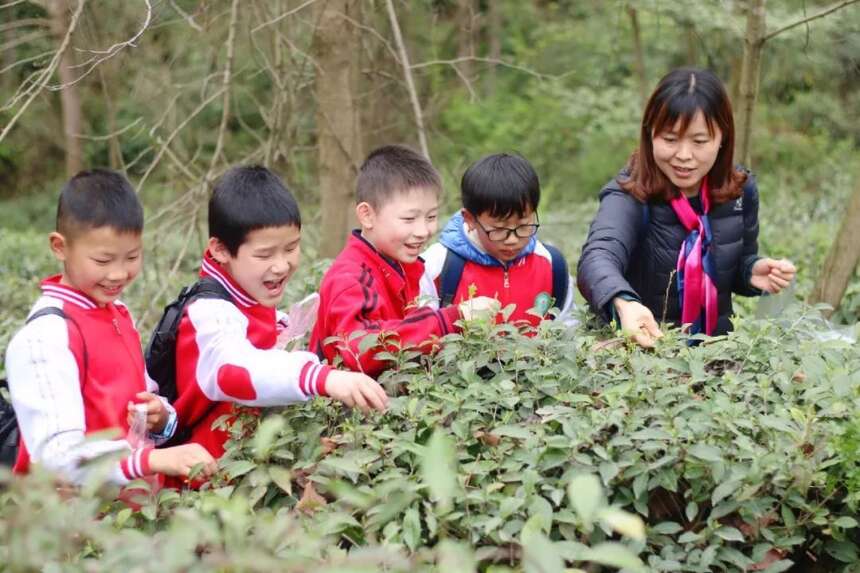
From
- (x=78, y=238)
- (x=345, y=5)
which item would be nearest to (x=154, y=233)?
(x=345, y=5)

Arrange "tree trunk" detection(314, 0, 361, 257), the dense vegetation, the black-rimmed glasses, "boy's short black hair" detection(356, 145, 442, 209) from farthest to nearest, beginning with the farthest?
"tree trunk" detection(314, 0, 361, 257) → the black-rimmed glasses → "boy's short black hair" detection(356, 145, 442, 209) → the dense vegetation

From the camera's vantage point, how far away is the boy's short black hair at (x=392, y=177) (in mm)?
3486

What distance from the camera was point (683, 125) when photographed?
12.0 ft

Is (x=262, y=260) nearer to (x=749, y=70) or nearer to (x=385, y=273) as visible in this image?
(x=385, y=273)

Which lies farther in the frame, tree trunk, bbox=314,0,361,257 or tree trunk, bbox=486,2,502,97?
tree trunk, bbox=486,2,502,97

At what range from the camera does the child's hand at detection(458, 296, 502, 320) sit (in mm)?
3004

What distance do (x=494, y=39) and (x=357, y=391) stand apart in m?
16.2

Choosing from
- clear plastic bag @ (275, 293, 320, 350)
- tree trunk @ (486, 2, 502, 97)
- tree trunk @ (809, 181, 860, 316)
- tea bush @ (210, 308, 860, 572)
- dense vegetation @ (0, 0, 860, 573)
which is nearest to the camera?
dense vegetation @ (0, 0, 860, 573)

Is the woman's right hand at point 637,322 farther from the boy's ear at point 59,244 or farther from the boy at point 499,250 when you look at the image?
the boy's ear at point 59,244

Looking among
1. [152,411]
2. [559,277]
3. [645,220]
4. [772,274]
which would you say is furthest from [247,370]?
→ [772,274]

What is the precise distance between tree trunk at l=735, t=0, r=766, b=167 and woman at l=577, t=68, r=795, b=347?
1.93 m

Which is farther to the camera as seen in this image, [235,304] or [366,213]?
[366,213]

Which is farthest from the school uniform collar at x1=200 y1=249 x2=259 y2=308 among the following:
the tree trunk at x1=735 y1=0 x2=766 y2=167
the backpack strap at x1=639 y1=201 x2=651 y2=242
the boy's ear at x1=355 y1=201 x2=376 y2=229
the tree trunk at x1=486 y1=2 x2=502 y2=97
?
the tree trunk at x1=486 y1=2 x2=502 y2=97

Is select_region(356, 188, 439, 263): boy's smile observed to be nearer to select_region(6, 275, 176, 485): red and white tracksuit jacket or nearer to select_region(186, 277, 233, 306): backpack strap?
select_region(186, 277, 233, 306): backpack strap
